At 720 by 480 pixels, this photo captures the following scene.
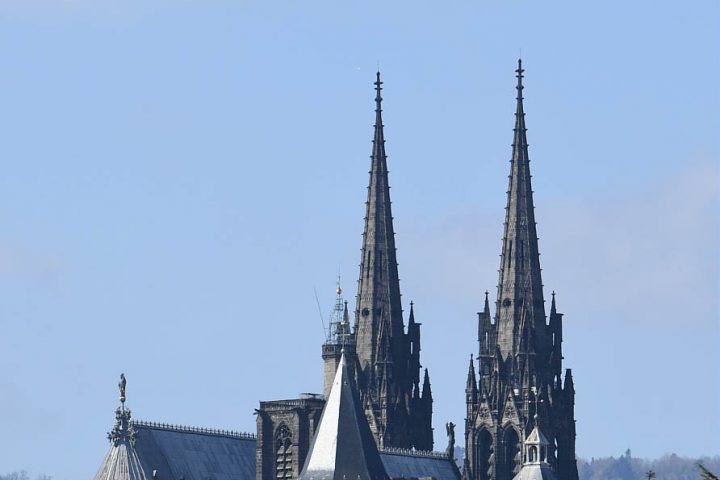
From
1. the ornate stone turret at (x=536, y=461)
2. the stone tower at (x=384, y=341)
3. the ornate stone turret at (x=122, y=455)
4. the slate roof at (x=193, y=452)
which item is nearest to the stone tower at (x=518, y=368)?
the stone tower at (x=384, y=341)

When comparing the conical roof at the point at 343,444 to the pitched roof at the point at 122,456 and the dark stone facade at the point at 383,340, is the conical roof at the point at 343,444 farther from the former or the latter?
the dark stone facade at the point at 383,340

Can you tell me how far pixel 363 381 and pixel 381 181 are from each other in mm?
11517

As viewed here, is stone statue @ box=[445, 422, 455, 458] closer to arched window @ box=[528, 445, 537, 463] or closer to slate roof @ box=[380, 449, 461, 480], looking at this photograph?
slate roof @ box=[380, 449, 461, 480]

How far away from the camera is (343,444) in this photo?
10706 cm

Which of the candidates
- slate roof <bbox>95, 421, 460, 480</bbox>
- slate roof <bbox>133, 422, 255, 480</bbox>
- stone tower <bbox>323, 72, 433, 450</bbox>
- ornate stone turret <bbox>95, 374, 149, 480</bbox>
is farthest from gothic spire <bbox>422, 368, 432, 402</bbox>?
ornate stone turret <bbox>95, 374, 149, 480</bbox>

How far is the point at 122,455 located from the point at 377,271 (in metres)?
30.8

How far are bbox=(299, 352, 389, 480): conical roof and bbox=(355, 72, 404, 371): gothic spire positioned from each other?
32090mm

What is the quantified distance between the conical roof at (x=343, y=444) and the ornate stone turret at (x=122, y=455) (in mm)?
10444

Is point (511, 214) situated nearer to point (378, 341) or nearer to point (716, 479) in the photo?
point (378, 341)

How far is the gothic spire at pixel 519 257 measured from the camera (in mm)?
140375

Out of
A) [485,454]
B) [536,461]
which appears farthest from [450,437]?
[536,461]

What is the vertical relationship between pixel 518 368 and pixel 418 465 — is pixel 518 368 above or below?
above

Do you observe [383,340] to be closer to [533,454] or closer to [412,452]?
[412,452]

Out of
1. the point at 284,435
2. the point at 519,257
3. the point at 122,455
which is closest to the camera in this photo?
the point at 122,455
